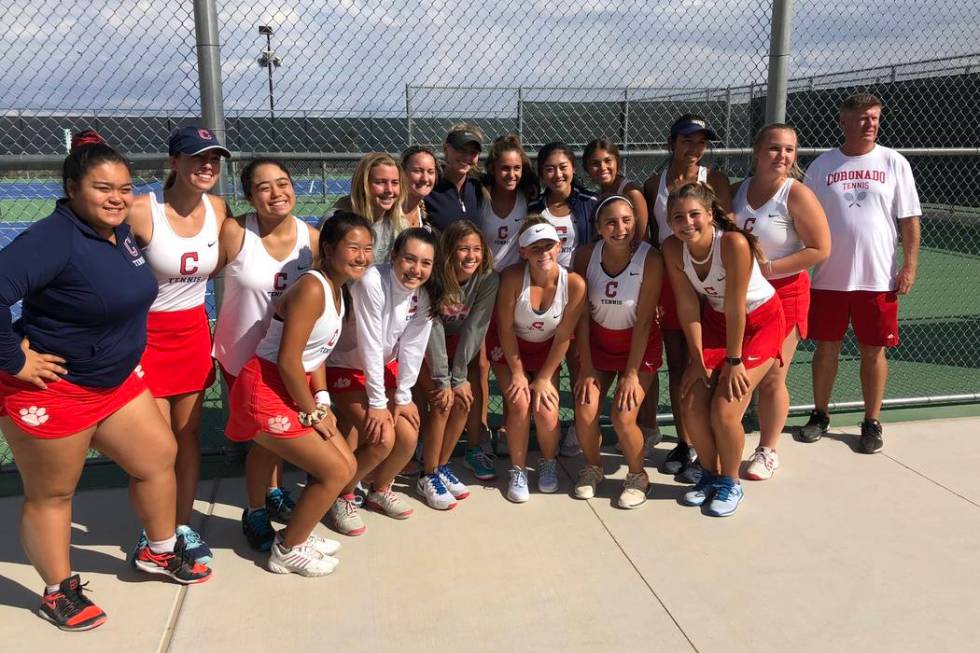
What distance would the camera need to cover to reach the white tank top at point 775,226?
4.11m

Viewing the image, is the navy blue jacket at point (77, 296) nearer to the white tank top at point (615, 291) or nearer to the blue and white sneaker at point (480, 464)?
the blue and white sneaker at point (480, 464)

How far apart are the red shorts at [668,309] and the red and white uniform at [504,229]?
82 cm

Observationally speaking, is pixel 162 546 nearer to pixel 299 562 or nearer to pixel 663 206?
pixel 299 562

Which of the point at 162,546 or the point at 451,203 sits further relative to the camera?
the point at 451,203

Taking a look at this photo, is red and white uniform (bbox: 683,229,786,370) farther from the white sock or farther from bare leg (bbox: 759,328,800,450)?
the white sock

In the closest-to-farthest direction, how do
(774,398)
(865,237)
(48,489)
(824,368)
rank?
(48,489) < (774,398) < (865,237) < (824,368)

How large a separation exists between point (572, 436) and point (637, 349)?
90 cm

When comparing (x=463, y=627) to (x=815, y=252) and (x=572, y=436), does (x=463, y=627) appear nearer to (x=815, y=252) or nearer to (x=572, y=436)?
(x=572, y=436)

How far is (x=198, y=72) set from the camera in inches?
157

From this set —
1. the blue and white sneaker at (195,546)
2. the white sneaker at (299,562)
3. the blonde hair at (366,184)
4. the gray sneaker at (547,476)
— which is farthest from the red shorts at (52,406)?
the gray sneaker at (547,476)

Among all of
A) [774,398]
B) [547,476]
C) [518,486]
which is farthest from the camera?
[774,398]

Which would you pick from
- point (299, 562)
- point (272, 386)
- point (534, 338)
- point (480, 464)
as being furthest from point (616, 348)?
point (299, 562)

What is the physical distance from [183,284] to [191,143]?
22.7 inches

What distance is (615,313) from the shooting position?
400 cm
